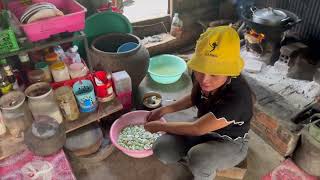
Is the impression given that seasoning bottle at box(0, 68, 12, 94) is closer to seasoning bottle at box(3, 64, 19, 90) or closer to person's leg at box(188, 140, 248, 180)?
seasoning bottle at box(3, 64, 19, 90)

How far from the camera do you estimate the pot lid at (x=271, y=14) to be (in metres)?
2.69

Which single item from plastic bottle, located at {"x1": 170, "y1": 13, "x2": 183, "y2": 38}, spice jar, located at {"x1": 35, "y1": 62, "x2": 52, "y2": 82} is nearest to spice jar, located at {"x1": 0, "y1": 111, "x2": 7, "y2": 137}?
spice jar, located at {"x1": 35, "y1": 62, "x2": 52, "y2": 82}

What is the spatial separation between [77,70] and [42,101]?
346mm

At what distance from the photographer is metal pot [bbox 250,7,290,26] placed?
2.64 metres

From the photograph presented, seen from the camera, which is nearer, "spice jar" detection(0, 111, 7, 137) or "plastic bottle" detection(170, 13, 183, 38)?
"spice jar" detection(0, 111, 7, 137)

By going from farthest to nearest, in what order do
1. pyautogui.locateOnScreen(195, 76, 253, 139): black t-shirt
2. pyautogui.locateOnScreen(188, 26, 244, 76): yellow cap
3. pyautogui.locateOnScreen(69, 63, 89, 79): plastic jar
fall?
pyautogui.locateOnScreen(69, 63, 89, 79): plastic jar, pyautogui.locateOnScreen(195, 76, 253, 139): black t-shirt, pyautogui.locateOnScreen(188, 26, 244, 76): yellow cap

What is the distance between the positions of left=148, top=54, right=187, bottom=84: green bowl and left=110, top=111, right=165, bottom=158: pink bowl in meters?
0.61

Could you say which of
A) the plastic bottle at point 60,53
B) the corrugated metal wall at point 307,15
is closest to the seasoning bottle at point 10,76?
the plastic bottle at point 60,53

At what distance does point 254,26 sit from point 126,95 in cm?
139

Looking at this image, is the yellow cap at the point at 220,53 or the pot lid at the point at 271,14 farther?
the pot lid at the point at 271,14

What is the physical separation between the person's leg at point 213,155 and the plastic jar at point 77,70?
1006 mm

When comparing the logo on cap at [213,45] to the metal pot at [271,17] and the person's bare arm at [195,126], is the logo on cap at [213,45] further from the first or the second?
the metal pot at [271,17]

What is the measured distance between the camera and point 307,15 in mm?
2850

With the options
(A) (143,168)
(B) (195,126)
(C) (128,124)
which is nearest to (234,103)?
(B) (195,126)
